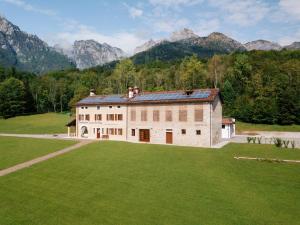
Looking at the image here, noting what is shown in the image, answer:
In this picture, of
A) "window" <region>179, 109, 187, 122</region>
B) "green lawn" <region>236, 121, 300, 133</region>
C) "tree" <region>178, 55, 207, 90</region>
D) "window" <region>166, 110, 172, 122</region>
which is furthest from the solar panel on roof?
"tree" <region>178, 55, 207, 90</region>

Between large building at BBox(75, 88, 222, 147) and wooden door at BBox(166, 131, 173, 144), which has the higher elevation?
large building at BBox(75, 88, 222, 147)

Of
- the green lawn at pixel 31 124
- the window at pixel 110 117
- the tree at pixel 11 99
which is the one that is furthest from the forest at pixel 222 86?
the window at pixel 110 117

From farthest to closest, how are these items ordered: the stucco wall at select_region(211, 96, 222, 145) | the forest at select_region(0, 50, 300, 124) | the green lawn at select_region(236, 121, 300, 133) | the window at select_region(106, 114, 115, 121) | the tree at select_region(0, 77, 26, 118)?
the tree at select_region(0, 77, 26, 118)
the forest at select_region(0, 50, 300, 124)
the green lawn at select_region(236, 121, 300, 133)
the window at select_region(106, 114, 115, 121)
the stucco wall at select_region(211, 96, 222, 145)

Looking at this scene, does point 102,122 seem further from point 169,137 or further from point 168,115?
point 169,137

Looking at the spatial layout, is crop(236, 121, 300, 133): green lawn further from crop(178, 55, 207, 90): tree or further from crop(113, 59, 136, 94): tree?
crop(113, 59, 136, 94): tree

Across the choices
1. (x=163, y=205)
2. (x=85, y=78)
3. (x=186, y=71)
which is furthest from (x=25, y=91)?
(x=163, y=205)

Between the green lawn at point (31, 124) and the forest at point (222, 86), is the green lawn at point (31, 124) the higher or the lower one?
the lower one

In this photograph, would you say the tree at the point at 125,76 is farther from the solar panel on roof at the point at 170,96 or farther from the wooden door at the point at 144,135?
the wooden door at the point at 144,135
